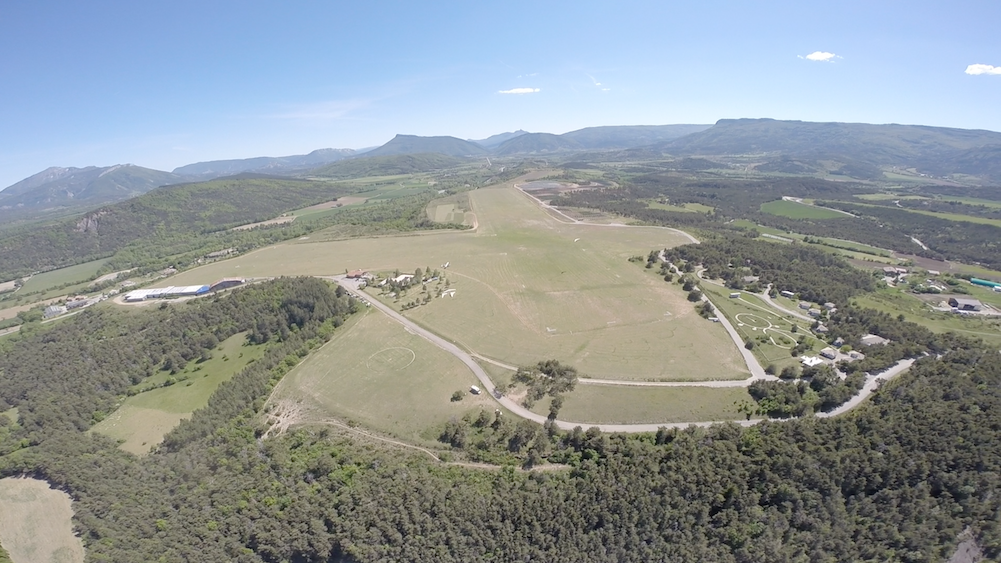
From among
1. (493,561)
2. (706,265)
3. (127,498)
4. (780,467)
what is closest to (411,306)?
(127,498)

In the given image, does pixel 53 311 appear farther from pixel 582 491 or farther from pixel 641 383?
pixel 641 383

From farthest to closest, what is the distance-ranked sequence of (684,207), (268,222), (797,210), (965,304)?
(268,222)
(684,207)
(797,210)
(965,304)

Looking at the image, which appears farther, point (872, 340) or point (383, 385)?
point (872, 340)

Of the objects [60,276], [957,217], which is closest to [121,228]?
[60,276]

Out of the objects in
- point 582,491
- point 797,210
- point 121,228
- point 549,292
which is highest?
point 121,228

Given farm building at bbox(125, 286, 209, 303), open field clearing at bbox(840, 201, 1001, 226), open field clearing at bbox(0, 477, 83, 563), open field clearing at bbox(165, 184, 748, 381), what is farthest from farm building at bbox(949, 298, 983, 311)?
farm building at bbox(125, 286, 209, 303)

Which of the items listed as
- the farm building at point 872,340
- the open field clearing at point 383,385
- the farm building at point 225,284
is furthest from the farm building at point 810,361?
the farm building at point 225,284

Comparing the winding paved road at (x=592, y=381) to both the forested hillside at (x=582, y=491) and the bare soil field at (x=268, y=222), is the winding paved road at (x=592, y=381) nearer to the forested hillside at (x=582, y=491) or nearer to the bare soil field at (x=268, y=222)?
the forested hillside at (x=582, y=491)
